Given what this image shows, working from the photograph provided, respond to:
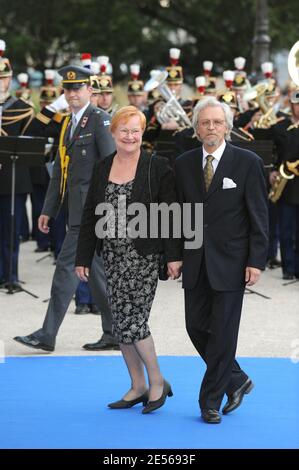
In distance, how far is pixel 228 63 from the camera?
2812cm

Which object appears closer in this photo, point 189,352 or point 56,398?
point 56,398

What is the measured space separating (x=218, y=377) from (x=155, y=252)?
82 cm

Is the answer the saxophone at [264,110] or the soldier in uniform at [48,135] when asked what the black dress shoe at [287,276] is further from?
the soldier in uniform at [48,135]

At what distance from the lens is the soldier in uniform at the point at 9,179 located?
12.6 m

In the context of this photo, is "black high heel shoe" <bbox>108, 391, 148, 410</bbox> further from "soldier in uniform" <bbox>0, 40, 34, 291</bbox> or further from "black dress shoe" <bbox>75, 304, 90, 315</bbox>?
"soldier in uniform" <bbox>0, 40, 34, 291</bbox>

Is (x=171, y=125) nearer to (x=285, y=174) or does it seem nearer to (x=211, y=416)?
(x=285, y=174)

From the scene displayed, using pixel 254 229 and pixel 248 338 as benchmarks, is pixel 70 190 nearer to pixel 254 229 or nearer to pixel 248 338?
pixel 248 338

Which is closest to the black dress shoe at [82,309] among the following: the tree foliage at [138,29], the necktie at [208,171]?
the necktie at [208,171]

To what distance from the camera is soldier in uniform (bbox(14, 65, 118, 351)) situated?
9.31 metres

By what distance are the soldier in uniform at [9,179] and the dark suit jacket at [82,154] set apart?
2.85m

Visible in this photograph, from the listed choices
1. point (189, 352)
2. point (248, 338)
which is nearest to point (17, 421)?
point (189, 352)

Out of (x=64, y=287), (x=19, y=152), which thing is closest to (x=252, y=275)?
(x=64, y=287)

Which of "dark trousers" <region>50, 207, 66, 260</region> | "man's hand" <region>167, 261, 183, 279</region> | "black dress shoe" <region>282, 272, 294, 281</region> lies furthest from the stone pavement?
"man's hand" <region>167, 261, 183, 279</region>

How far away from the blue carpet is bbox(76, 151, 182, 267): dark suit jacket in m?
0.92
